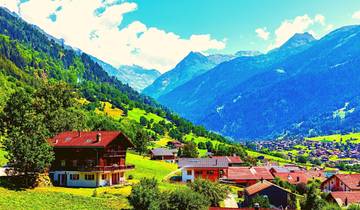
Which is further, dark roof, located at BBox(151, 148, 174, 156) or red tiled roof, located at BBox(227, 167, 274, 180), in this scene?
dark roof, located at BBox(151, 148, 174, 156)

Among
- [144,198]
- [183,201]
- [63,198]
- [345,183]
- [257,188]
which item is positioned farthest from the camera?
[345,183]

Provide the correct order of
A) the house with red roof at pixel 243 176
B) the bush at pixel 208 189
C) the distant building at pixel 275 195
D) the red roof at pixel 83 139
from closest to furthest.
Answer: the bush at pixel 208 189 < the red roof at pixel 83 139 < the distant building at pixel 275 195 < the house with red roof at pixel 243 176

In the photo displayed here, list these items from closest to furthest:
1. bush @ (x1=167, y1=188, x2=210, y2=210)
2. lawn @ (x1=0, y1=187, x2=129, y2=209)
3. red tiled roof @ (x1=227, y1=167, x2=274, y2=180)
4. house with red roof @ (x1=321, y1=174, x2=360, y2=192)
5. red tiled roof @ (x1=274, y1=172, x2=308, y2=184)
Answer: lawn @ (x1=0, y1=187, x2=129, y2=209) < bush @ (x1=167, y1=188, x2=210, y2=210) < house with red roof @ (x1=321, y1=174, x2=360, y2=192) < red tiled roof @ (x1=227, y1=167, x2=274, y2=180) < red tiled roof @ (x1=274, y1=172, x2=308, y2=184)

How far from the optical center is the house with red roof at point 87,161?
7294 centimetres

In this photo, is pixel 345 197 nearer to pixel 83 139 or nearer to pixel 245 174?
pixel 245 174

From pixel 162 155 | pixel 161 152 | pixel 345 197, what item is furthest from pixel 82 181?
pixel 161 152

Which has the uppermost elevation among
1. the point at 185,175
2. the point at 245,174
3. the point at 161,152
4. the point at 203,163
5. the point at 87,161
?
the point at 161,152

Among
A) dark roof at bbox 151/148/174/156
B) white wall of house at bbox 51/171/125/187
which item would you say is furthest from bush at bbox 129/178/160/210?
dark roof at bbox 151/148/174/156

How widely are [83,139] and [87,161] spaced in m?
4.57

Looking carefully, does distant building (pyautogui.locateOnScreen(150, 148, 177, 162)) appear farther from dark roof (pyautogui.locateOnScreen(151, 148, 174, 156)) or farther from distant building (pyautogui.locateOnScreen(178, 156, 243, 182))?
distant building (pyautogui.locateOnScreen(178, 156, 243, 182))

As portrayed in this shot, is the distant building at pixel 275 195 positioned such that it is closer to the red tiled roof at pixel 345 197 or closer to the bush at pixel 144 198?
the red tiled roof at pixel 345 197

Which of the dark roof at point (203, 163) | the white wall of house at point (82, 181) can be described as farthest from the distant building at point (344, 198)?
the white wall of house at point (82, 181)

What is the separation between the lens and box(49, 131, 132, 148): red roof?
245 feet

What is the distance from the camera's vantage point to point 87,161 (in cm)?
7450
